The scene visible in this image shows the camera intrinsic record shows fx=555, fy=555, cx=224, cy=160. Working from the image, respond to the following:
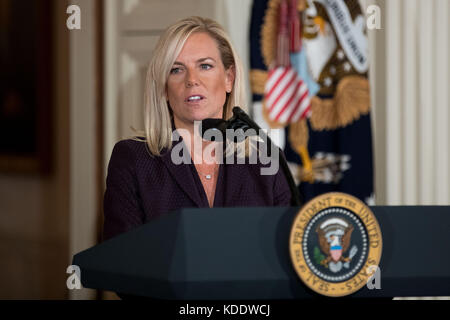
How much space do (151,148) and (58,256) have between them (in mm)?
2502

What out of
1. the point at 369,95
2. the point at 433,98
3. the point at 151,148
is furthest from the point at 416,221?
the point at 433,98

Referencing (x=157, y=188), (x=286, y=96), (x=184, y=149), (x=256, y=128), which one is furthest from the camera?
(x=286, y=96)

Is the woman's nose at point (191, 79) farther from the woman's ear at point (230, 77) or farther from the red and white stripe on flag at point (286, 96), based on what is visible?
the red and white stripe on flag at point (286, 96)

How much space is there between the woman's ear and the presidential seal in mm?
857

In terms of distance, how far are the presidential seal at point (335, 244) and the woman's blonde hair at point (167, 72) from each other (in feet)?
2.40

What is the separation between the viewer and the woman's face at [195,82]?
1.67 m

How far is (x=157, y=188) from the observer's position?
156 cm

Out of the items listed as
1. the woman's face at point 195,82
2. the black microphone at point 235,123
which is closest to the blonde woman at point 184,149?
the woman's face at point 195,82

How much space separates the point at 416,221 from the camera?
3.54ft

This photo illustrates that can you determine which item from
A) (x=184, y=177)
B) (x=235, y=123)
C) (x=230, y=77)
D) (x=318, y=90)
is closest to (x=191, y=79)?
(x=230, y=77)

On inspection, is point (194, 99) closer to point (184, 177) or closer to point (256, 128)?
point (184, 177)

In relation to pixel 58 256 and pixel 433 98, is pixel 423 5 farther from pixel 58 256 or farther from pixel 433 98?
pixel 58 256

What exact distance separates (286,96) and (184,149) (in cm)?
193
